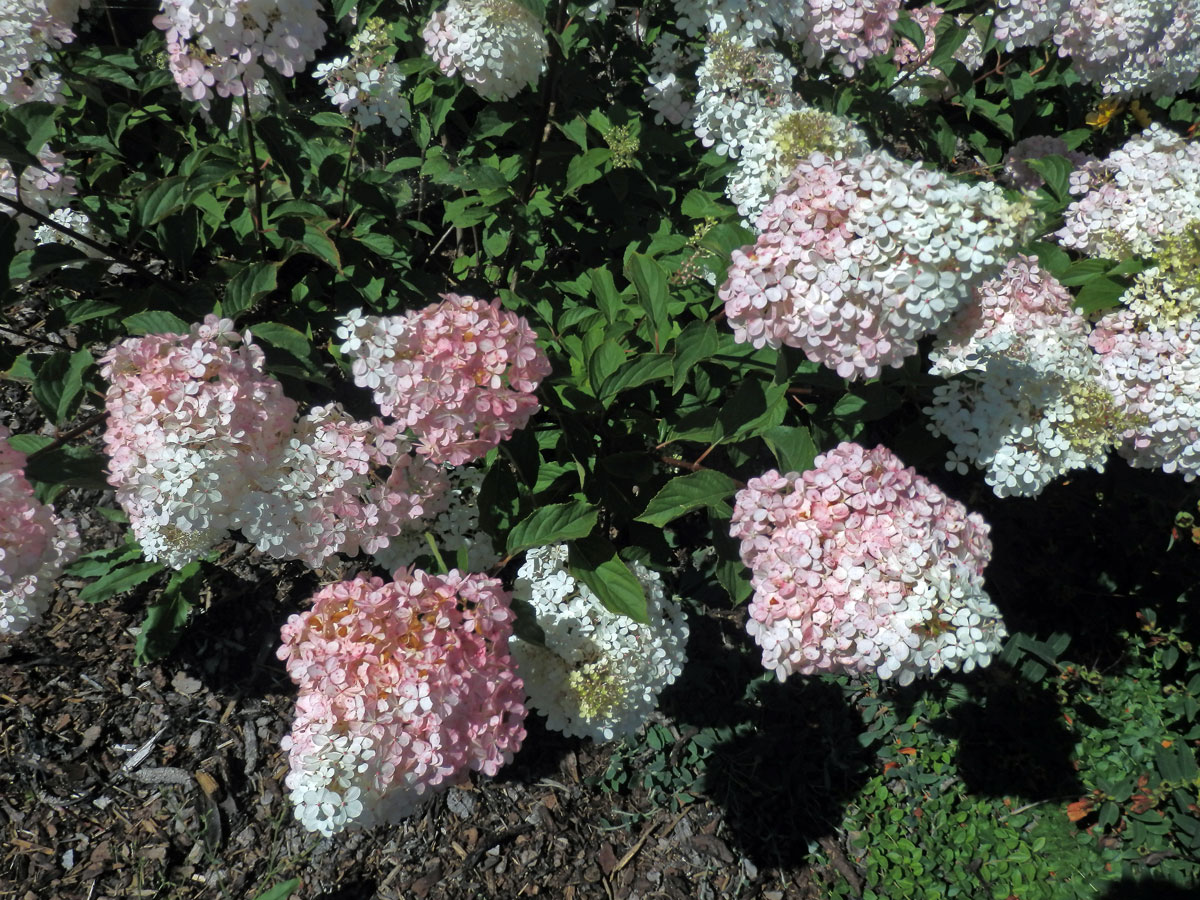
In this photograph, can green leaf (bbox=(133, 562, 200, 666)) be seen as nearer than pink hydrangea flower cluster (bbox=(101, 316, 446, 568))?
No

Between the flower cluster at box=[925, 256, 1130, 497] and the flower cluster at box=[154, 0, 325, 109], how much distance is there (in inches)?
70.1

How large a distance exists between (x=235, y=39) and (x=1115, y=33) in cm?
272

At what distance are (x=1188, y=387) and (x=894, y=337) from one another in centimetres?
85

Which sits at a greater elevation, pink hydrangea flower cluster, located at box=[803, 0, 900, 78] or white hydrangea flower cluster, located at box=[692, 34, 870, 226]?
pink hydrangea flower cluster, located at box=[803, 0, 900, 78]

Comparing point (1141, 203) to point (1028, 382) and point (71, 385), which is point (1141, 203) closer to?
point (1028, 382)

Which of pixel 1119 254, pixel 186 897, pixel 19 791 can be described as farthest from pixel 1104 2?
pixel 19 791

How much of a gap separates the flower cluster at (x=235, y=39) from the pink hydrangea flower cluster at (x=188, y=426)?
0.71 m

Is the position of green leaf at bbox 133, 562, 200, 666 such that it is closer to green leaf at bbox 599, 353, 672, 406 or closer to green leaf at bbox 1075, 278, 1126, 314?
green leaf at bbox 599, 353, 672, 406

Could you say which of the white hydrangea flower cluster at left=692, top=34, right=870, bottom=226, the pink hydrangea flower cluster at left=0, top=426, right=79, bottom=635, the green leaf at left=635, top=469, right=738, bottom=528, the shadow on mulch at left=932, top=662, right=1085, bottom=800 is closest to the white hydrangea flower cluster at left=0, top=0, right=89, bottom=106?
the pink hydrangea flower cluster at left=0, top=426, right=79, bottom=635

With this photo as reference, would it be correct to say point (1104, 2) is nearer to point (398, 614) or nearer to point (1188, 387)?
point (1188, 387)

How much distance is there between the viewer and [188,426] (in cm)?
169

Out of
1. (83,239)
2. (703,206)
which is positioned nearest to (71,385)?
(83,239)

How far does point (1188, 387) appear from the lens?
1967 mm

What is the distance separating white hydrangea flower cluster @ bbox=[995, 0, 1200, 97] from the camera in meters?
2.69
